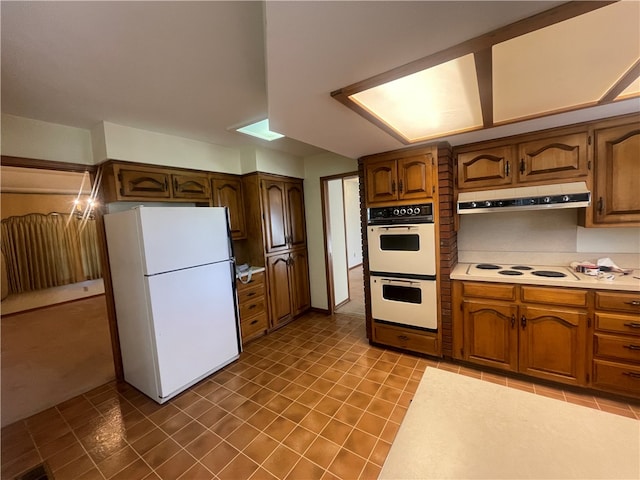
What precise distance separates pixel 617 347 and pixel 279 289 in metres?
3.21

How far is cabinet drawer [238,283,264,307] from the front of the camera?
10.2 ft

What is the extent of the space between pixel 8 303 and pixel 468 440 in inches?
329

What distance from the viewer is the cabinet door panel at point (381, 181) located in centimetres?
260

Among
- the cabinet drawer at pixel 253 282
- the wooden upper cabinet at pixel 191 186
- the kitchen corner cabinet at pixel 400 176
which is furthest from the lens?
the cabinet drawer at pixel 253 282

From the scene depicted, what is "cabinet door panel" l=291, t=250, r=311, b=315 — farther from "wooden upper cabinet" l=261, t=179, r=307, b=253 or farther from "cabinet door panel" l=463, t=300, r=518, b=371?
"cabinet door panel" l=463, t=300, r=518, b=371

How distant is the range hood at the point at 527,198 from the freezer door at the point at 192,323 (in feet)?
8.14

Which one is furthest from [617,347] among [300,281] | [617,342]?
[300,281]

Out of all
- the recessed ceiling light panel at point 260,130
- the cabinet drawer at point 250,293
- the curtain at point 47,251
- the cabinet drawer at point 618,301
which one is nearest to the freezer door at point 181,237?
the cabinet drawer at point 250,293

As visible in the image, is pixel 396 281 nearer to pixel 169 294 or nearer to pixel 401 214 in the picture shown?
pixel 401 214

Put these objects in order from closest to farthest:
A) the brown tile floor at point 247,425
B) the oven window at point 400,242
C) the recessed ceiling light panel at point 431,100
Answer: the recessed ceiling light panel at point 431,100 → the brown tile floor at point 247,425 → the oven window at point 400,242

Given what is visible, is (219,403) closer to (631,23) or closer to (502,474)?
(502,474)

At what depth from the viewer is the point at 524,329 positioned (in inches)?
85.0

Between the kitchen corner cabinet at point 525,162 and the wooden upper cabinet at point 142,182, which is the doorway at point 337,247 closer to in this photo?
the kitchen corner cabinet at point 525,162

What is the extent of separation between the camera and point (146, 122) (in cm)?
234
